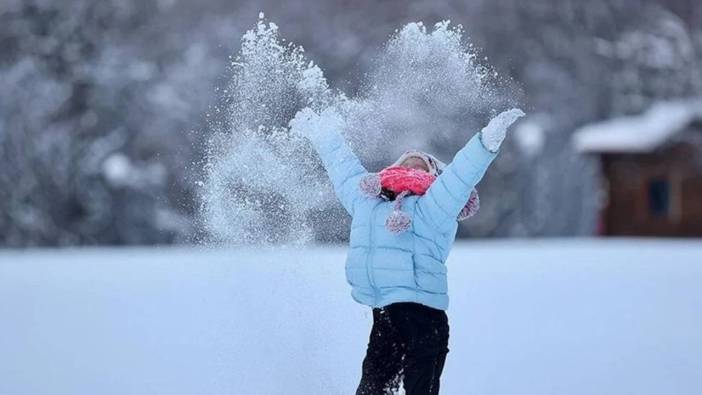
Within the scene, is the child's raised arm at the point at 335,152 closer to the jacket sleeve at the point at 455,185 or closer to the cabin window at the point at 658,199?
the jacket sleeve at the point at 455,185

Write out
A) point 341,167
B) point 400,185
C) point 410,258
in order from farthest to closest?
point 341,167 → point 400,185 → point 410,258

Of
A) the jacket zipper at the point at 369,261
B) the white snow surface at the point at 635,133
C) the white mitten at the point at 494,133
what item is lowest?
the jacket zipper at the point at 369,261

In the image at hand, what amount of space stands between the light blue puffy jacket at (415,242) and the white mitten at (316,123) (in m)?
0.49

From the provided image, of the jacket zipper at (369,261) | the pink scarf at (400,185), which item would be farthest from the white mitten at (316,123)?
the jacket zipper at (369,261)

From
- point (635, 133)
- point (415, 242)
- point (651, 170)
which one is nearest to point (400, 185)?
point (415, 242)

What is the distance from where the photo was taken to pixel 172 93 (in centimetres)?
3325

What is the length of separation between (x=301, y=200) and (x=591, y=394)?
1.76 m

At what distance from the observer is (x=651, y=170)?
110ft

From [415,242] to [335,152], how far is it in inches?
25.9

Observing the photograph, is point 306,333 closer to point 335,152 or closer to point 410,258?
point 335,152

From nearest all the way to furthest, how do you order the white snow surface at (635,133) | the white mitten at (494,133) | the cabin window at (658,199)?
1. the white mitten at (494,133)
2. the white snow surface at (635,133)
3. the cabin window at (658,199)

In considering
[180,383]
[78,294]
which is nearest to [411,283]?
[180,383]

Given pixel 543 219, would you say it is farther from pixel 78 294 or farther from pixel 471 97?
pixel 471 97

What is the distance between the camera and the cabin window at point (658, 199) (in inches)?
1357
